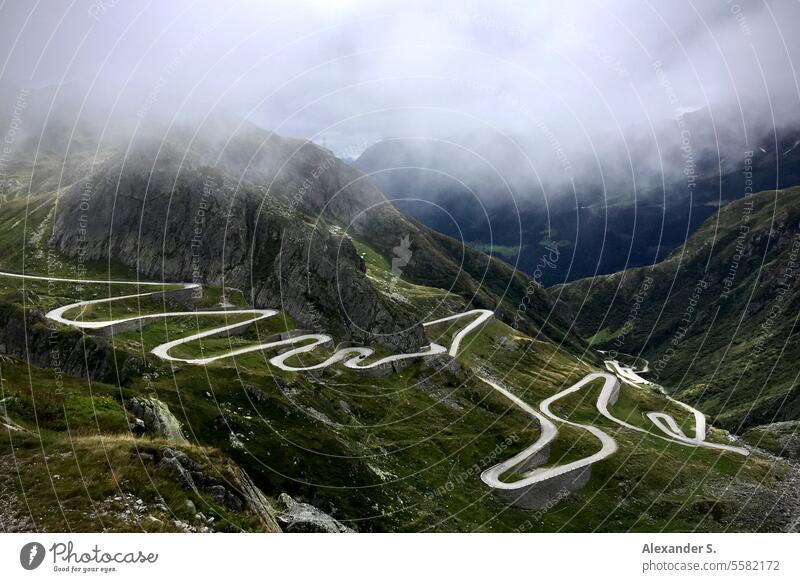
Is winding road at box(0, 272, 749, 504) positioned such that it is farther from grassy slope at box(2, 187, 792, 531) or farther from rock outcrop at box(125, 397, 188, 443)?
rock outcrop at box(125, 397, 188, 443)

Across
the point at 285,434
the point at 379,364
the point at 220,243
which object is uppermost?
the point at 220,243

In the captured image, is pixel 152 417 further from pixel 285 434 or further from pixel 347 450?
pixel 347 450

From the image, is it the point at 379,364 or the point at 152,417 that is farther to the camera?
the point at 379,364

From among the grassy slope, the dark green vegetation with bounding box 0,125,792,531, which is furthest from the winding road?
the grassy slope

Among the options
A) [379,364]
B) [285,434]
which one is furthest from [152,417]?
[379,364]

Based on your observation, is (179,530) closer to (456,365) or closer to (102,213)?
(456,365)

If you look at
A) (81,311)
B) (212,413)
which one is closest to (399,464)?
(212,413)

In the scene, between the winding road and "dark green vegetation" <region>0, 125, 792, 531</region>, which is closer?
"dark green vegetation" <region>0, 125, 792, 531</region>

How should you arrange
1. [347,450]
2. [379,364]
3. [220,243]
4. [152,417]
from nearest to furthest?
[152,417]
[347,450]
[379,364]
[220,243]
